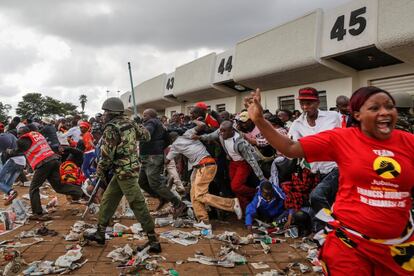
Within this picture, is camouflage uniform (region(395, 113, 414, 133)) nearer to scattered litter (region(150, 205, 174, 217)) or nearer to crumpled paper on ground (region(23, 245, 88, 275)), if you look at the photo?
crumpled paper on ground (region(23, 245, 88, 275))

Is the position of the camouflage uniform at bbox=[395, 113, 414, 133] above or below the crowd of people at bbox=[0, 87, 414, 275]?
above

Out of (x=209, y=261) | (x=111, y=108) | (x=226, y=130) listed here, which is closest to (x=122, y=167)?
(x=111, y=108)

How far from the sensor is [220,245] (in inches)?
179

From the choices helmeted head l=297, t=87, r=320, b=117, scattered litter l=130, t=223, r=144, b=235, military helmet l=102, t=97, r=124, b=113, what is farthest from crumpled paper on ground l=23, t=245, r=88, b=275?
helmeted head l=297, t=87, r=320, b=117

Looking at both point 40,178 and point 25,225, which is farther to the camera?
point 40,178

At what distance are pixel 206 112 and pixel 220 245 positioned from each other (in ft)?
9.01

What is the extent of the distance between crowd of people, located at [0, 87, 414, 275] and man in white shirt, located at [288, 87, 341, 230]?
13 mm

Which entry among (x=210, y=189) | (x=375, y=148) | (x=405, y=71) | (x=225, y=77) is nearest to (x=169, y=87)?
(x=225, y=77)

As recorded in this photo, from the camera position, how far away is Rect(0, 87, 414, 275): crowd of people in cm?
192

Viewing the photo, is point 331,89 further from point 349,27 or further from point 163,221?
point 163,221

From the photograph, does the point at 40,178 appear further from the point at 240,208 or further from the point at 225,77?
the point at 225,77

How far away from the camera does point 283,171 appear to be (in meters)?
5.36

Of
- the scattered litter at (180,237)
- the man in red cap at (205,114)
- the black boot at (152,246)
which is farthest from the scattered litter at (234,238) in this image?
the man in red cap at (205,114)

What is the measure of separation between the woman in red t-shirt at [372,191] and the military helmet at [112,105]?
2805 millimetres
